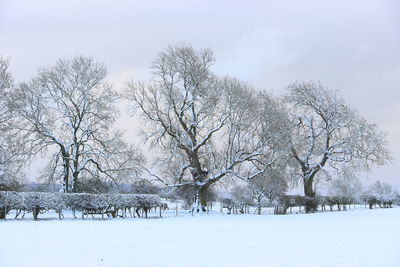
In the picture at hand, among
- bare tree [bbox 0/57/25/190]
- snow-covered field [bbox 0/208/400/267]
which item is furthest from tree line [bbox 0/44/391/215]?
snow-covered field [bbox 0/208/400/267]

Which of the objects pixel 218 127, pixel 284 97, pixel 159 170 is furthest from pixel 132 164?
pixel 284 97

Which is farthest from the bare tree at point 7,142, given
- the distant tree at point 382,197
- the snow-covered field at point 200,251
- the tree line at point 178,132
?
the distant tree at point 382,197

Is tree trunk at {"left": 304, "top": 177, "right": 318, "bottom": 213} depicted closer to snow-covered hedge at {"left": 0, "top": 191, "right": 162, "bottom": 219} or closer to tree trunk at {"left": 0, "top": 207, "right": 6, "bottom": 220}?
snow-covered hedge at {"left": 0, "top": 191, "right": 162, "bottom": 219}

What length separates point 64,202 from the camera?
22.3 m

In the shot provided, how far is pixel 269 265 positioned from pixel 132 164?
27834 millimetres

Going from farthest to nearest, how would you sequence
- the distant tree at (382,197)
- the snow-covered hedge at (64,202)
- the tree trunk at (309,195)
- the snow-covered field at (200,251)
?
the distant tree at (382,197), the tree trunk at (309,195), the snow-covered hedge at (64,202), the snow-covered field at (200,251)

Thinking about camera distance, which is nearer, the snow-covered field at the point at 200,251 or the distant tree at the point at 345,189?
the snow-covered field at the point at 200,251

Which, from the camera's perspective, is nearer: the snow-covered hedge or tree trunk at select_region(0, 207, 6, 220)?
the snow-covered hedge

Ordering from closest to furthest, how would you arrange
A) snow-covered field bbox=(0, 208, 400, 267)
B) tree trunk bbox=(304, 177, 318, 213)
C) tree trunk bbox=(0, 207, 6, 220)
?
snow-covered field bbox=(0, 208, 400, 267), tree trunk bbox=(0, 207, 6, 220), tree trunk bbox=(304, 177, 318, 213)

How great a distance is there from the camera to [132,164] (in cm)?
3422

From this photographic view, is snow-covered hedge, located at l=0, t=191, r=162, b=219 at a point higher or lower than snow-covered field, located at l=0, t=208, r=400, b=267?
higher

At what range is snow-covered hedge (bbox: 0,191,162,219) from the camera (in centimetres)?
2136

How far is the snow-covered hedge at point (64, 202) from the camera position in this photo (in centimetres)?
2136

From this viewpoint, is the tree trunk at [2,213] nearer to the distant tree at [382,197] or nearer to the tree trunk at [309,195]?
the tree trunk at [309,195]
